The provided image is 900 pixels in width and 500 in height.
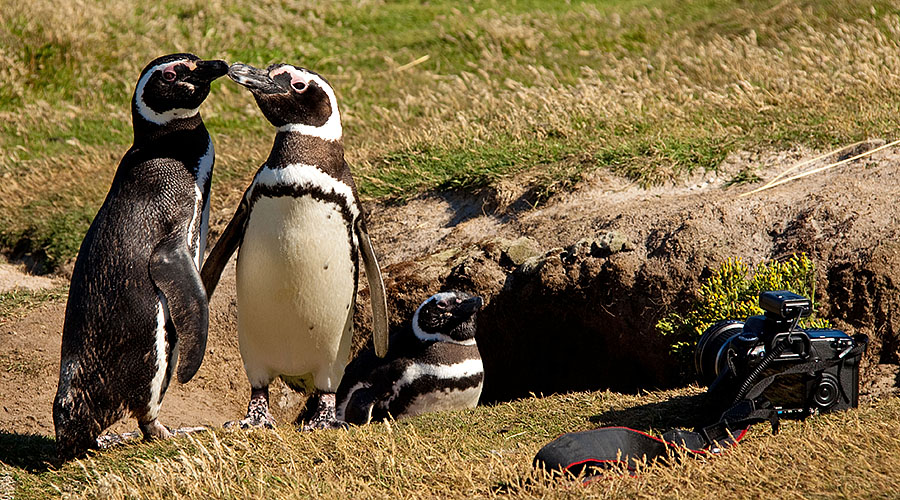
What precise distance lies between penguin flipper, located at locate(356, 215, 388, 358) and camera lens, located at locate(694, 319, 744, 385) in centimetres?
164

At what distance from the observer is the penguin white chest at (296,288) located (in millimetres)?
4723

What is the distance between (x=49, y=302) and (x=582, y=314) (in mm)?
3668

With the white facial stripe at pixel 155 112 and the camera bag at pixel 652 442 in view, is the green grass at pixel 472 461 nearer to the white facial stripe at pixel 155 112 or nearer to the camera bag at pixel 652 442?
the camera bag at pixel 652 442

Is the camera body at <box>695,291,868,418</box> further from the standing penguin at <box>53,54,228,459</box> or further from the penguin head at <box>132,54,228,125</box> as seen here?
the penguin head at <box>132,54,228,125</box>

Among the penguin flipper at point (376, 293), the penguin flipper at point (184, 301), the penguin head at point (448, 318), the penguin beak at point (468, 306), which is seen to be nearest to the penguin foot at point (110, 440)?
the penguin flipper at point (184, 301)

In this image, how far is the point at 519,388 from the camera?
690 centimetres

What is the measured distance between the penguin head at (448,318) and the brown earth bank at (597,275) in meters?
0.66

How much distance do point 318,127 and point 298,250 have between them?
609 millimetres

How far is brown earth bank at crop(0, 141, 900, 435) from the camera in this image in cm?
539

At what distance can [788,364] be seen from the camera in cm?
400

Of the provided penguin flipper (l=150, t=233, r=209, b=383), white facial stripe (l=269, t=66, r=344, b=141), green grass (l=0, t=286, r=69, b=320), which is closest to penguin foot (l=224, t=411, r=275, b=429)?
penguin flipper (l=150, t=233, r=209, b=383)

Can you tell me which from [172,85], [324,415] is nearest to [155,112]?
[172,85]

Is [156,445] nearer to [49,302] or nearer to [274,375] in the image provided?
[274,375]

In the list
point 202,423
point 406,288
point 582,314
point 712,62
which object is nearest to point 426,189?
point 406,288
